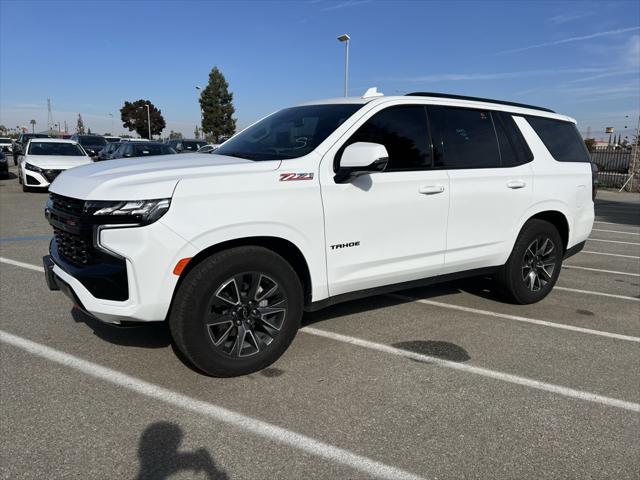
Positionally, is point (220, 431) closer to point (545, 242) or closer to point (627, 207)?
point (545, 242)

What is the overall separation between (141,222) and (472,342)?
2761 mm

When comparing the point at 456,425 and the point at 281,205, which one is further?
the point at 281,205

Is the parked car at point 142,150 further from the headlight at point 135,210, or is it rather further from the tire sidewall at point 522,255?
the headlight at point 135,210

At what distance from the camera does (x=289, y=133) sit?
3951mm

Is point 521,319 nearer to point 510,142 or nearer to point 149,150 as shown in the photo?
point 510,142

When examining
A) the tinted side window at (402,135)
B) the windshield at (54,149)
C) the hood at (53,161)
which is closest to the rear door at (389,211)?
the tinted side window at (402,135)

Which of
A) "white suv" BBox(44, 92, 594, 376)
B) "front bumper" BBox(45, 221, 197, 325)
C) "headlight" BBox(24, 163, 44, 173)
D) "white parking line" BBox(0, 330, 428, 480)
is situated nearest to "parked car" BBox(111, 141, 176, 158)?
"headlight" BBox(24, 163, 44, 173)

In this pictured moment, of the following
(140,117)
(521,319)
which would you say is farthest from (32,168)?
(140,117)

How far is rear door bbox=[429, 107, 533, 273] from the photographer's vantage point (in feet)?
13.5

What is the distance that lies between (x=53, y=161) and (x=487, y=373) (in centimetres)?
1401

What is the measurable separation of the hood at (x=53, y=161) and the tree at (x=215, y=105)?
44.2 m

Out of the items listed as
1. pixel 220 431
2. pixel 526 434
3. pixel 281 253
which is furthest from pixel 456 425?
pixel 281 253

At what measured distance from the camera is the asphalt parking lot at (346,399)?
8.09ft

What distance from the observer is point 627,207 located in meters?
16.5
